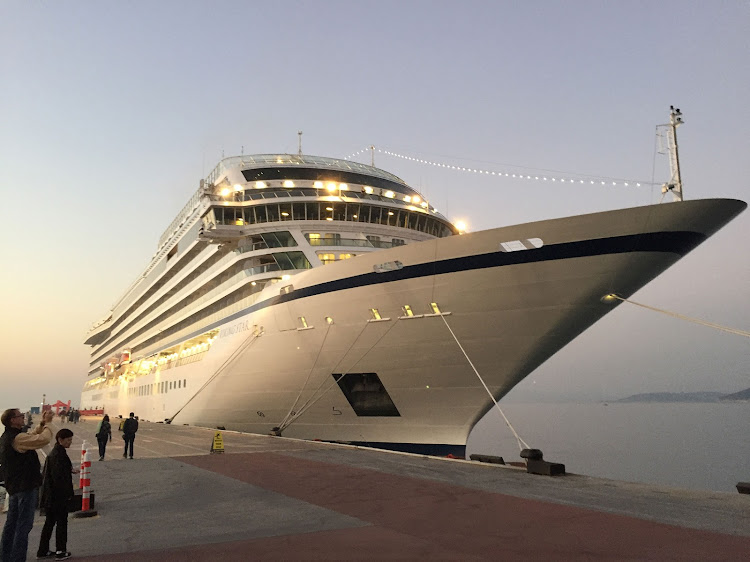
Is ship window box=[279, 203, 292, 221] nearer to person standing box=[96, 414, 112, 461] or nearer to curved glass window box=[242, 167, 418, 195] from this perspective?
curved glass window box=[242, 167, 418, 195]

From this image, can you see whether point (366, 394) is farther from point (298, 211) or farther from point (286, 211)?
point (286, 211)

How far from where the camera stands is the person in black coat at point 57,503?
5.54 metres

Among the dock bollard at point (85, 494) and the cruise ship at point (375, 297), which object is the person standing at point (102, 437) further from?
the dock bollard at point (85, 494)

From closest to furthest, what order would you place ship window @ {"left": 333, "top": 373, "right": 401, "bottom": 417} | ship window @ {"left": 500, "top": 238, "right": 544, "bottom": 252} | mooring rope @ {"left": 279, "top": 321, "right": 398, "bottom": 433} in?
1. ship window @ {"left": 500, "top": 238, "right": 544, "bottom": 252}
2. mooring rope @ {"left": 279, "top": 321, "right": 398, "bottom": 433}
3. ship window @ {"left": 333, "top": 373, "right": 401, "bottom": 417}

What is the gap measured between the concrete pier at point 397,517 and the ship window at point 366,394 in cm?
547

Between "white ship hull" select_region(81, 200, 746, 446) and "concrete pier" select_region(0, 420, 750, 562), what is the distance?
14.4 feet

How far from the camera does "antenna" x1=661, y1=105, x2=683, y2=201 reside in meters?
12.7

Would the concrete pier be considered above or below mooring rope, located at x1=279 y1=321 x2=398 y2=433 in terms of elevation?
below

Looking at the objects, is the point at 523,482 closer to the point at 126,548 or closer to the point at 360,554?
the point at 360,554

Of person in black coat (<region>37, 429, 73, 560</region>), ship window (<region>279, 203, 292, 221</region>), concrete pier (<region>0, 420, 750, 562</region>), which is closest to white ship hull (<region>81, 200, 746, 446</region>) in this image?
concrete pier (<region>0, 420, 750, 562</region>)

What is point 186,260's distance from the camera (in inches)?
1332

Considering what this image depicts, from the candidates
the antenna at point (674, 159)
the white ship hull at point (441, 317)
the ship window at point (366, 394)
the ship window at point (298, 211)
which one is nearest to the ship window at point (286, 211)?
the ship window at point (298, 211)

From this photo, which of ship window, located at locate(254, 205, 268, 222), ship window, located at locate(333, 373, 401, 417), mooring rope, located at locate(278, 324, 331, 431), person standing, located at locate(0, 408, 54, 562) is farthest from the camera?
ship window, located at locate(254, 205, 268, 222)

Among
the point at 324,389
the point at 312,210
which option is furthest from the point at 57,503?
the point at 312,210
